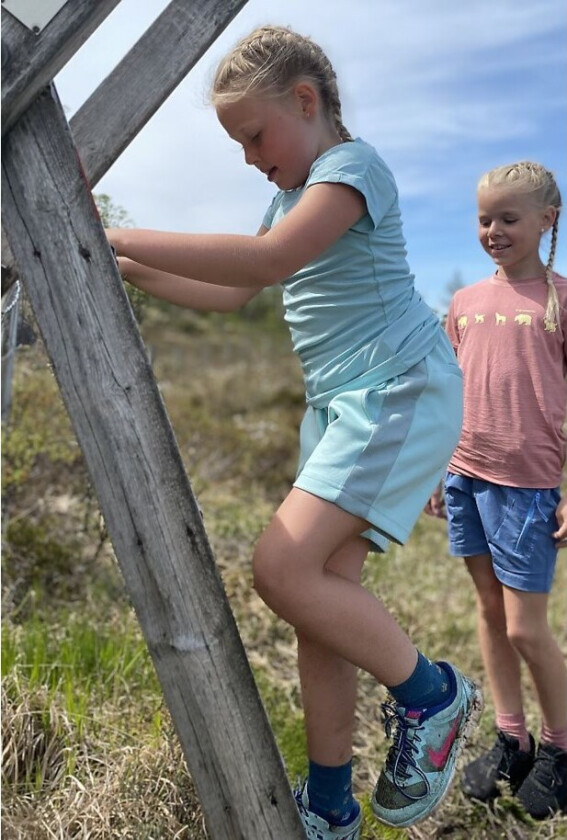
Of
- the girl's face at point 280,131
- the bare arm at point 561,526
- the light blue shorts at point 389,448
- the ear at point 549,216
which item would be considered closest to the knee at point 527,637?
the bare arm at point 561,526

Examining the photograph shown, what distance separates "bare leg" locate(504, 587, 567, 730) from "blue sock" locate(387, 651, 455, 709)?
Answer: 65cm

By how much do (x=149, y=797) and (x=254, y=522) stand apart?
10.3ft

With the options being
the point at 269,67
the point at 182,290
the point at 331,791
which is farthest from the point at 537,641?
the point at 269,67

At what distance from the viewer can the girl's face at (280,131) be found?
200 cm

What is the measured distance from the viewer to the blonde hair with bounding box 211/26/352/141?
198cm

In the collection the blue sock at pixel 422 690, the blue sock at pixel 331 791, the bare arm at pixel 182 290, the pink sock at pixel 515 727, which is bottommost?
the pink sock at pixel 515 727

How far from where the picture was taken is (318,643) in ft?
6.94

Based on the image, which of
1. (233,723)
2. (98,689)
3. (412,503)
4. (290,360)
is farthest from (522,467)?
(290,360)

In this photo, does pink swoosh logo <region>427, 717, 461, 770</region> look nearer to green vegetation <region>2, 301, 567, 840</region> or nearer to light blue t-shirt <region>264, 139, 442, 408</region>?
green vegetation <region>2, 301, 567, 840</region>

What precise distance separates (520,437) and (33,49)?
1634 mm

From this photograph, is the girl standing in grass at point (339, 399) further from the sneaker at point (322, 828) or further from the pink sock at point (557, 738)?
the pink sock at point (557, 738)

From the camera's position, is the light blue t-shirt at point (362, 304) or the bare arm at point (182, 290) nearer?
the light blue t-shirt at point (362, 304)

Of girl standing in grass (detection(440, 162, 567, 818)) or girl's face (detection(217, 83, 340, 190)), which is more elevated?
girl's face (detection(217, 83, 340, 190))

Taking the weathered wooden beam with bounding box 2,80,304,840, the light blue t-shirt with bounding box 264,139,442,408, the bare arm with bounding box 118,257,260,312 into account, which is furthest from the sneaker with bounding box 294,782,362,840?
the bare arm with bounding box 118,257,260,312
